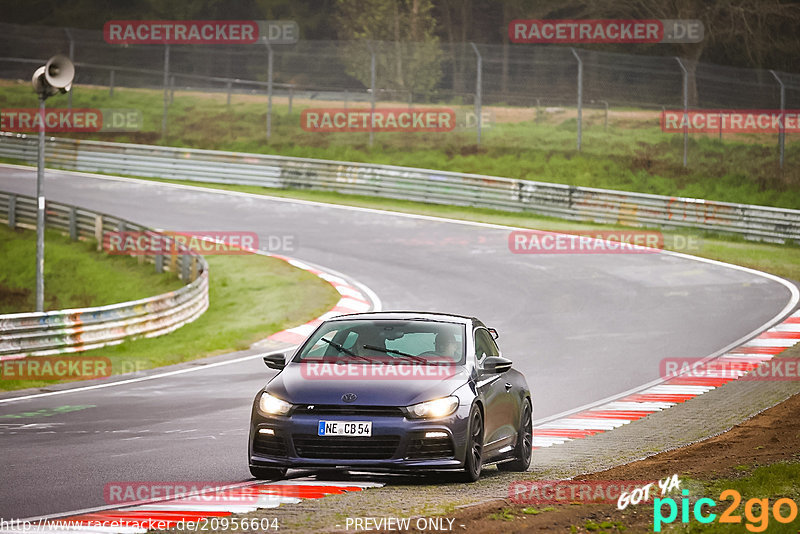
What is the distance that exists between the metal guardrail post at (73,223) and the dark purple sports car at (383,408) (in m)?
23.7

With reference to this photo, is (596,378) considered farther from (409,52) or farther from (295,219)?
(409,52)

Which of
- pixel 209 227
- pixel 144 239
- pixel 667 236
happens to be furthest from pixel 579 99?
pixel 144 239

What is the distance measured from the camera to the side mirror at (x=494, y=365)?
10000 mm

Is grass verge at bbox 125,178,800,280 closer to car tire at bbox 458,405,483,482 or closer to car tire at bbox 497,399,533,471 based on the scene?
car tire at bbox 497,399,533,471

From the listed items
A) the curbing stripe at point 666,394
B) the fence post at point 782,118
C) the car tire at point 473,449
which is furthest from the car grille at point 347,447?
the fence post at point 782,118

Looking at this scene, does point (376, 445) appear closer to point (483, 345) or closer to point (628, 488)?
point (628, 488)

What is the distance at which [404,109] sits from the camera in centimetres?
4528

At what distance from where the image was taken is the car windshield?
10039 millimetres

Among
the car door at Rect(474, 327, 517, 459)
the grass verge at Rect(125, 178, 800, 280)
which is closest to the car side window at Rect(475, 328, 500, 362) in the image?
the car door at Rect(474, 327, 517, 459)

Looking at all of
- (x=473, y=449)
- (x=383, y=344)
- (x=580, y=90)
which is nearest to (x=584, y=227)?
(x=580, y=90)

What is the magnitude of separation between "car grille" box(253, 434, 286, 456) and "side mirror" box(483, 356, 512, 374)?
1.89 metres

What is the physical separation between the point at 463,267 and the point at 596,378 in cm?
→ 1034

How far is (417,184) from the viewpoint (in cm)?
3697

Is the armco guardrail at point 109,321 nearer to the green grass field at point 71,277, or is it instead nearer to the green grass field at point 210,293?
the green grass field at point 210,293
